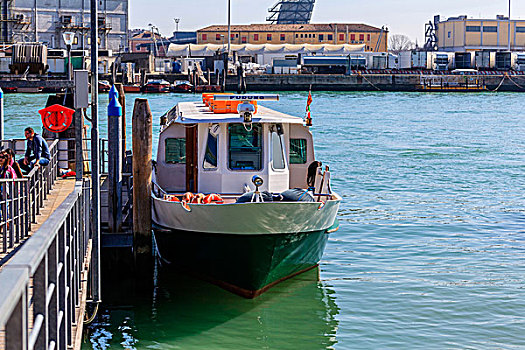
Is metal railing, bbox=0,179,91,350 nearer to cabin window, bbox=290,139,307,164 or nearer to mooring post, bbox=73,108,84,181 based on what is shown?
mooring post, bbox=73,108,84,181

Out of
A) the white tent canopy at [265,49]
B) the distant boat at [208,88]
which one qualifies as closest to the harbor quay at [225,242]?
the distant boat at [208,88]

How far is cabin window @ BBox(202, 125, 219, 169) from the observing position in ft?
45.4

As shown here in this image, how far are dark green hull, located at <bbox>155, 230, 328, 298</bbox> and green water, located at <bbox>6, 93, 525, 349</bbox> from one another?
0.36 meters

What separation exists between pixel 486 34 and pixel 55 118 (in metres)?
138

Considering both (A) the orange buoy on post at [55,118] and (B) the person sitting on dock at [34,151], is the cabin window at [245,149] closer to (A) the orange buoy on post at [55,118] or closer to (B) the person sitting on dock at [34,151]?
(B) the person sitting on dock at [34,151]

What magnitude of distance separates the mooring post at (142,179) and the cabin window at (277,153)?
2.04 meters

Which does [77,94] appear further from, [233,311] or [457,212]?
[457,212]

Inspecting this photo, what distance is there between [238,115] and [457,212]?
10019mm

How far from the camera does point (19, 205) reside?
9.98 metres

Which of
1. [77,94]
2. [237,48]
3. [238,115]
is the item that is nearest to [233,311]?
[238,115]

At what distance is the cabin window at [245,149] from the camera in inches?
543

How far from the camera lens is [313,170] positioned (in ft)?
49.0

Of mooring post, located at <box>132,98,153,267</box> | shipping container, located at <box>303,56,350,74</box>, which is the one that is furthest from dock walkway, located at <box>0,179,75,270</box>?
shipping container, located at <box>303,56,350,74</box>

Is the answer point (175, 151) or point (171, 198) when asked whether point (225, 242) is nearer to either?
point (171, 198)
